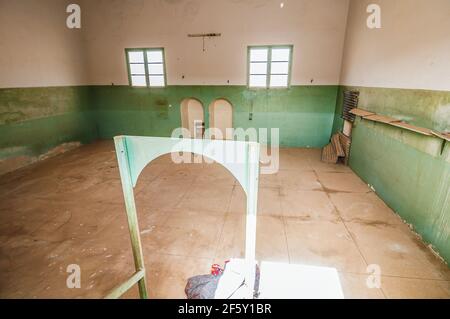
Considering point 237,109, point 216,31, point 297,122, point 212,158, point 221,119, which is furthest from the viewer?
point 221,119

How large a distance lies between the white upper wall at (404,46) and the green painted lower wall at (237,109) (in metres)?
1.50

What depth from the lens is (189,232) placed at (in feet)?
10.5

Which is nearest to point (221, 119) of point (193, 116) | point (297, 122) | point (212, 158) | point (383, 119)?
point (193, 116)

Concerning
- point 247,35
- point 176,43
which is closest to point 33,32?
point 176,43

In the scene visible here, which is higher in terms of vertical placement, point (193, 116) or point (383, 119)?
point (383, 119)

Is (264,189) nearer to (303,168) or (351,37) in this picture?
(303,168)

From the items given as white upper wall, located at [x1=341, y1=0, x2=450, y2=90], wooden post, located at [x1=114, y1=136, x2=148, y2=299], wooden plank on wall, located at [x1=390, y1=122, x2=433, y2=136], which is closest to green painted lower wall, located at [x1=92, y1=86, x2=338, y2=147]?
white upper wall, located at [x1=341, y1=0, x2=450, y2=90]

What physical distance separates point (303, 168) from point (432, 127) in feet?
A: 8.91

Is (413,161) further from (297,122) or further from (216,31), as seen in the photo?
(216,31)

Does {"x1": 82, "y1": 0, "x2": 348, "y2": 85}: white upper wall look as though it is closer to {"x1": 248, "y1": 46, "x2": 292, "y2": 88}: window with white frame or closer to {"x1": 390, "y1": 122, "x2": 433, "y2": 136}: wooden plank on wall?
{"x1": 248, "y1": 46, "x2": 292, "y2": 88}: window with white frame

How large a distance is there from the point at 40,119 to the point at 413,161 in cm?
784

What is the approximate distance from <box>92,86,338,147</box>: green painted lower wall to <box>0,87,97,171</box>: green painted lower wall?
2.16 feet

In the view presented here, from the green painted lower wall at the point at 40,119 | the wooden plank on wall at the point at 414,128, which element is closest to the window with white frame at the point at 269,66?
the wooden plank on wall at the point at 414,128

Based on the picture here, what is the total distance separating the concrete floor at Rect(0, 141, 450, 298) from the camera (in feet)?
7.97
